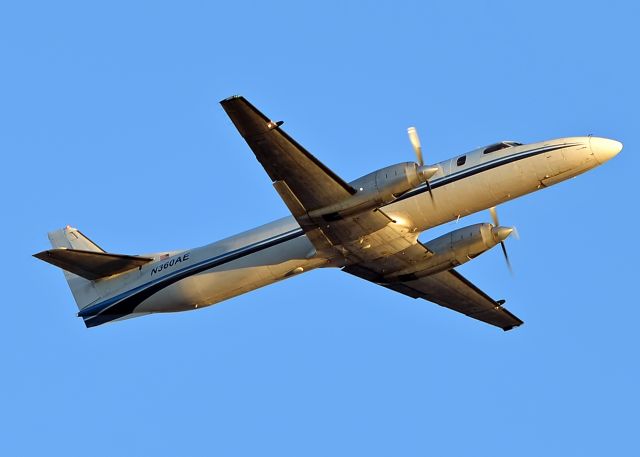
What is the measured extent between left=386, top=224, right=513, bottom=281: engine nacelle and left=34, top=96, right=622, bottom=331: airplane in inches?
1.3

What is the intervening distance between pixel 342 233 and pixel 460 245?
501 centimetres

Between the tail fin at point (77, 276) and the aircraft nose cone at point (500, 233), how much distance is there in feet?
44.7

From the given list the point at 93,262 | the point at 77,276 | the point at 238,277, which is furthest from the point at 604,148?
the point at 77,276

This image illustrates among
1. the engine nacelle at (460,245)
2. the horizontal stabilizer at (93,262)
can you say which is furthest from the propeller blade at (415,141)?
the horizontal stabilizer at (93,262)

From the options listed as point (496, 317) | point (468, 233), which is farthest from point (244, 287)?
point (496, 317)

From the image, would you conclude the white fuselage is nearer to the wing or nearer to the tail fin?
the tail fin

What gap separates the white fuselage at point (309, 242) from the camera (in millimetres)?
33438

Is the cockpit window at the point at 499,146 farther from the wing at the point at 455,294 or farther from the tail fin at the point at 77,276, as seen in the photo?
the tail fin at the point at 77,276

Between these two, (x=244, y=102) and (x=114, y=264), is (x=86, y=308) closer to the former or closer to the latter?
(x=114, y=264)

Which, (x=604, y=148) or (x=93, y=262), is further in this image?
(x=93, y=262)

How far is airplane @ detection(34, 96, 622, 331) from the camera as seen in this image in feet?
101

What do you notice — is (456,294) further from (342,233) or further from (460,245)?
(342,233)

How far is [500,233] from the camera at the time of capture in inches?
1394

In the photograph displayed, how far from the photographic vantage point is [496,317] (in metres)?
39.9
